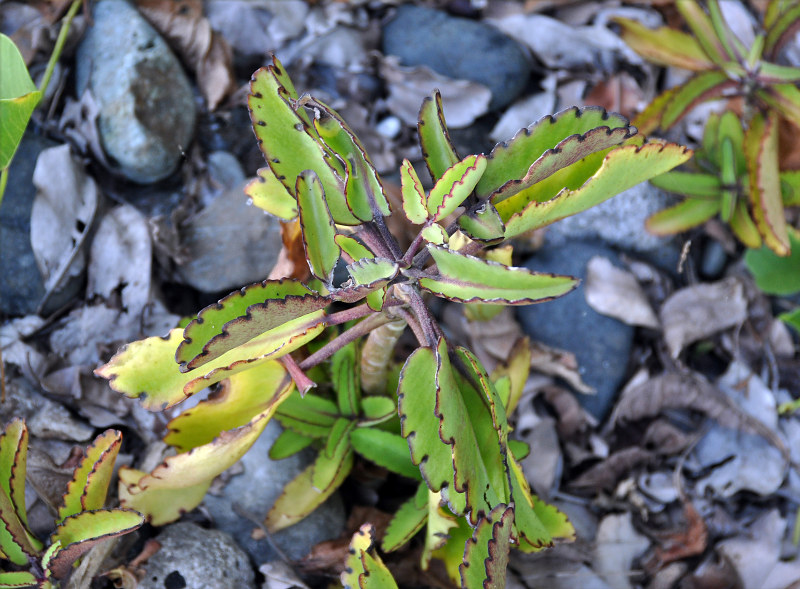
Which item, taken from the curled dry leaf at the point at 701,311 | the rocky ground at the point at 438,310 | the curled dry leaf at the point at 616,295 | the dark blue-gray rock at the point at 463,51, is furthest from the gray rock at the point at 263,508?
the dark blue-gray rock at the point at 463,51

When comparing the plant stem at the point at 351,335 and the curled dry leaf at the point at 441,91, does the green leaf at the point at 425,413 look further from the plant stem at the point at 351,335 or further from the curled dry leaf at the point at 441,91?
the curled dry leaf at the point at 441,91

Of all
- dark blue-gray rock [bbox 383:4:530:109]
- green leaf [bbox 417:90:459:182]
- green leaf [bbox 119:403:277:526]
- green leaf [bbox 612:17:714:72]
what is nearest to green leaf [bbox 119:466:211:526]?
green leaf [bbox 119:403:277:526]

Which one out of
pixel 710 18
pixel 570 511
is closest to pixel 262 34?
pixel 710 18

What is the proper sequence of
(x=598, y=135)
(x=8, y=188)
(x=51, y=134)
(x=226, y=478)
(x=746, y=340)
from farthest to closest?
(x=746, y=340)
(x=51, y=134)
(x=8, y=188)
(x=226, y=478)
(x=598, y=135)

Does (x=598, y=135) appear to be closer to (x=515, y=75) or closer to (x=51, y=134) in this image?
(x=515, y=75)

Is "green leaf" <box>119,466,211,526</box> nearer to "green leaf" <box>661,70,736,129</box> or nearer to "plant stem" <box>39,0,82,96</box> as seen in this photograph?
"plant stem" <box>39,0,82,96</box>

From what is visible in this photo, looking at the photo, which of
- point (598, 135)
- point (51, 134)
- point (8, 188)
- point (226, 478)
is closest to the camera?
point (598, 135)

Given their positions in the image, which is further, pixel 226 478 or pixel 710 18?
pixel 710 18
